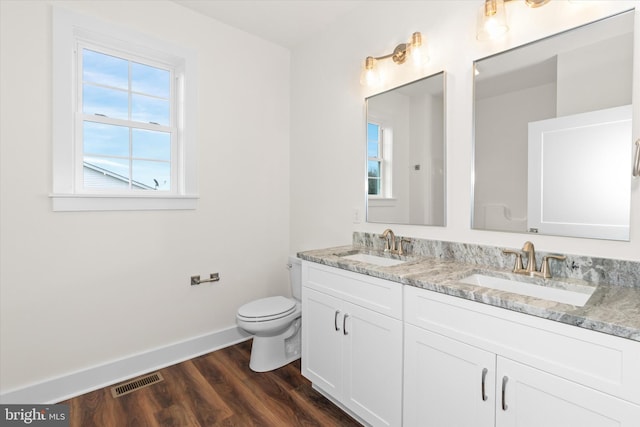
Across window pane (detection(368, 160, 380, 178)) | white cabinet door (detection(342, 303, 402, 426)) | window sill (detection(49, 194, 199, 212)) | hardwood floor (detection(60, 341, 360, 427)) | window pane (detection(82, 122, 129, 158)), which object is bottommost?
hardwood floor (detection(60, 341, 360, 427))

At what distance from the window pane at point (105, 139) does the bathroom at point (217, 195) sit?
0.77 ft

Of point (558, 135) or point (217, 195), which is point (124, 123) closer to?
point (217, 195)

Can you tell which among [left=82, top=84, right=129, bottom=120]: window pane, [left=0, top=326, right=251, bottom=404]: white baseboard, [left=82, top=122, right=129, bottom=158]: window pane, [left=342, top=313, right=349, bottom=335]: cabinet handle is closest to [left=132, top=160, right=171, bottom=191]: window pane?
[left=82, top=122, right=129, bottom=158]: window pane

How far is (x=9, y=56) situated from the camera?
5.77 feet

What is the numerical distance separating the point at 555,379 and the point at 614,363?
0.17m

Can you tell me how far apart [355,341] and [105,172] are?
200cm

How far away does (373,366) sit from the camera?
158 cm

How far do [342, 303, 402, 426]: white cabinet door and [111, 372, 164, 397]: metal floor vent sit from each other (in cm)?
134

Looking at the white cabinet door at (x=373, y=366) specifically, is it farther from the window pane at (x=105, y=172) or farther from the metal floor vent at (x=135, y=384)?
the window pane at (x=105, y=172)

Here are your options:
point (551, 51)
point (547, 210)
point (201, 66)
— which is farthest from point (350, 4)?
point (547, 210)

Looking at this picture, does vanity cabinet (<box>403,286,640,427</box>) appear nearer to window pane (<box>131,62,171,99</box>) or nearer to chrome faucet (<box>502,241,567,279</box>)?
chrome faucet (<box>502,241,567,279</box>)

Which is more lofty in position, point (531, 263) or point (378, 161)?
point (378, 161)

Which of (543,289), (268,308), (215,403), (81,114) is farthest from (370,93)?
(215,403)

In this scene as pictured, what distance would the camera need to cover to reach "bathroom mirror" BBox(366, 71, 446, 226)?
6.20 ft
